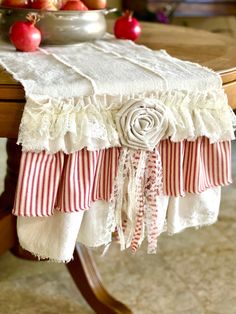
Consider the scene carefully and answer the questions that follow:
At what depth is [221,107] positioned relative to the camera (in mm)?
948

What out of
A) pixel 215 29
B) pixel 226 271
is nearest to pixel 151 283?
pixel 226 271

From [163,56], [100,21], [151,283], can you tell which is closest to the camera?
[163,56]

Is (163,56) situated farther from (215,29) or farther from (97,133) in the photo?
(215,29)

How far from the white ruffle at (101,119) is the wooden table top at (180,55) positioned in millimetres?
40

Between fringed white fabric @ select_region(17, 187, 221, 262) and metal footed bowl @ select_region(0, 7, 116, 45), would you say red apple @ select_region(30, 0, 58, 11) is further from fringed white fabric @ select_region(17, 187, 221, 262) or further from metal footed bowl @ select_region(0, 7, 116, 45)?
fringed white fabric @ select_region(17, 187, 221, 262)

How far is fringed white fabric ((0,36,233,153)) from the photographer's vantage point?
0.84 m

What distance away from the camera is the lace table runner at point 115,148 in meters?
0.85

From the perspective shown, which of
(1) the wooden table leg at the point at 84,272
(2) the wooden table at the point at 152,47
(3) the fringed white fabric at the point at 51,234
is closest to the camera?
(3) the fringed white fabric at the point at 51,234

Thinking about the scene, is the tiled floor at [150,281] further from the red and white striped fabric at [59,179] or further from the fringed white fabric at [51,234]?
the red and white striped fabric at [59,179]

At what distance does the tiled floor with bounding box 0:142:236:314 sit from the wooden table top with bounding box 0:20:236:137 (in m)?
0.62

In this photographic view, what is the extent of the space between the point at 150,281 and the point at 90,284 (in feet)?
0.69

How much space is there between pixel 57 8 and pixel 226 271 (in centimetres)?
89

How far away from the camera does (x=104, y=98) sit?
876 mm

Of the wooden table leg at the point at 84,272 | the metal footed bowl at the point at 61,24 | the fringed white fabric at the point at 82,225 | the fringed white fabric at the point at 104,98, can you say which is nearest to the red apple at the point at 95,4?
the metal footed bowl at the point at 61,24
